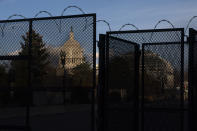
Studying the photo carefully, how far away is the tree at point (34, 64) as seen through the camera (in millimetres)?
8695

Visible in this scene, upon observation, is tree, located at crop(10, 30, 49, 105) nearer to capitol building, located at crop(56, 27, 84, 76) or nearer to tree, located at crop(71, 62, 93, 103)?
capitol building, located at crop(56, 27, 84, 76)

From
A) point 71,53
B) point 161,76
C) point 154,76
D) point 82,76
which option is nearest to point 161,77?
point 161,76

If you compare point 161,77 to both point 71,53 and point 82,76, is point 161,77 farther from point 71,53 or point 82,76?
point 71,53

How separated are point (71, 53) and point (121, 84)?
1.28m

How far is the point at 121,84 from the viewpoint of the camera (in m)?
7.80

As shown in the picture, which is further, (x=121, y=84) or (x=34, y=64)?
(x=34, y=64)

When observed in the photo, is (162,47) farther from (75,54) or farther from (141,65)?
(75,54)

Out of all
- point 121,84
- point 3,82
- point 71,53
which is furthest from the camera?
point 3,82

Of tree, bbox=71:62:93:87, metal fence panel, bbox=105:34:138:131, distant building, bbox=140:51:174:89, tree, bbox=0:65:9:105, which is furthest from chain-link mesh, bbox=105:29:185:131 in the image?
tree, bbox=0:65:9:105

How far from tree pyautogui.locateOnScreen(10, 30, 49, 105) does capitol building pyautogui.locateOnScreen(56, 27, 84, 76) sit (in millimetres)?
440

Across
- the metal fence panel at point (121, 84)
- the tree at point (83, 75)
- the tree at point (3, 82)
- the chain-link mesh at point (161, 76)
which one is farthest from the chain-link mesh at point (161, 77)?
the tree at point (3, 82)

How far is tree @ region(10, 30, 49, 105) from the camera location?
870 centimetres

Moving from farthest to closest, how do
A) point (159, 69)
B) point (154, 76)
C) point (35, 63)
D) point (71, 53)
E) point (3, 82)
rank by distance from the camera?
point (154, 76)
point (159, 69)
point (35, 63)
point (3, 82)
point (71, 53)

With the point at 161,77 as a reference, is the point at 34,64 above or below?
above
